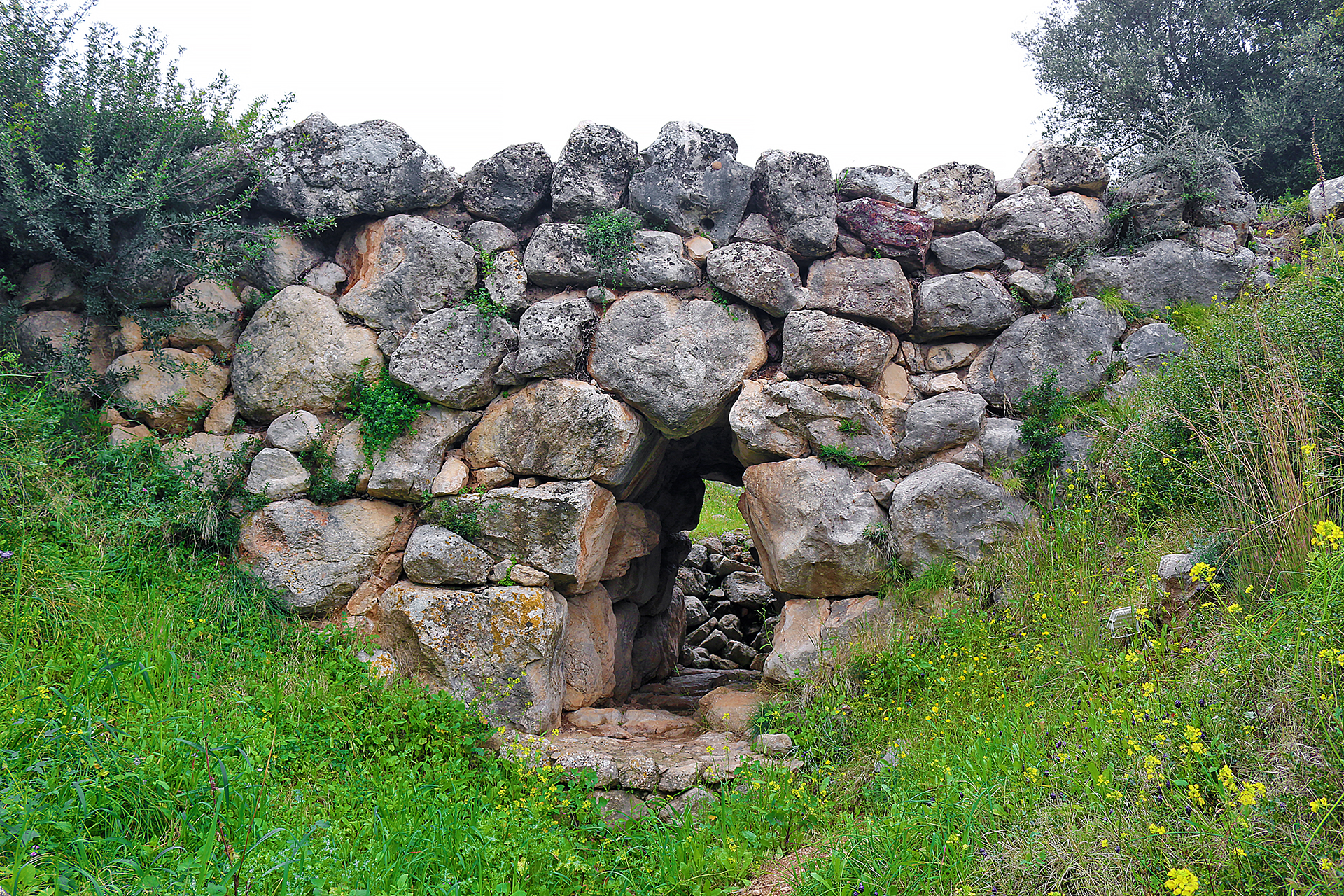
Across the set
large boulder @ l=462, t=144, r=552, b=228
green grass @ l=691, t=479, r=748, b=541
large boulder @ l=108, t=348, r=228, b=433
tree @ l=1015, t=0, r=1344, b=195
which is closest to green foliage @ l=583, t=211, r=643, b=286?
large boulder @ l=462, t=144, r=552, b=228

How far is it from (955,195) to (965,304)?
0.92 metres

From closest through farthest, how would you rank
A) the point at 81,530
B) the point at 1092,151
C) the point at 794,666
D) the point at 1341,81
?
the point at 81,530 < the point at 794,666 < the point at 1092,151 < the point at 1341,81

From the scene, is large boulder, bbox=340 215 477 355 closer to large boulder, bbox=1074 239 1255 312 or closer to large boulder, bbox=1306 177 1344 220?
large boulder, bbox=1074 239 1255 312

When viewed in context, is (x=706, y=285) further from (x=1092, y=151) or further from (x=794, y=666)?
(x=1092, y=151)

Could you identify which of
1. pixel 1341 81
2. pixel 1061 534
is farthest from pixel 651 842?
pixel 1341 81

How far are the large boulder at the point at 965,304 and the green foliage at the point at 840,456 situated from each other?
1169mm

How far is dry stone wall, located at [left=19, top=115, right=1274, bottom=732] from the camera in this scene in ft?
16.5

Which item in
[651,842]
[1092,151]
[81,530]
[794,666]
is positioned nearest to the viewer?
[651,842]

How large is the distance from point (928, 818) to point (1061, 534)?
233cm

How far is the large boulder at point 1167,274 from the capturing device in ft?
17.2

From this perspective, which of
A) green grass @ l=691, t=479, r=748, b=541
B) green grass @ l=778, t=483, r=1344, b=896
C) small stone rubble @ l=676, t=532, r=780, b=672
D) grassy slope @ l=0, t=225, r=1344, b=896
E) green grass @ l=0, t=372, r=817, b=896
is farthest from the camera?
green grass @ l=691, t=479, r=748, b=541

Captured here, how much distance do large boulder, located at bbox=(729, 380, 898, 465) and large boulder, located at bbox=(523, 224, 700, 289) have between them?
40.0 inches

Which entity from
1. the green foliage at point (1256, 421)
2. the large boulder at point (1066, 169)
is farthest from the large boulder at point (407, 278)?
the green foliage at point (1256, 421)

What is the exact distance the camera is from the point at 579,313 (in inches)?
209
